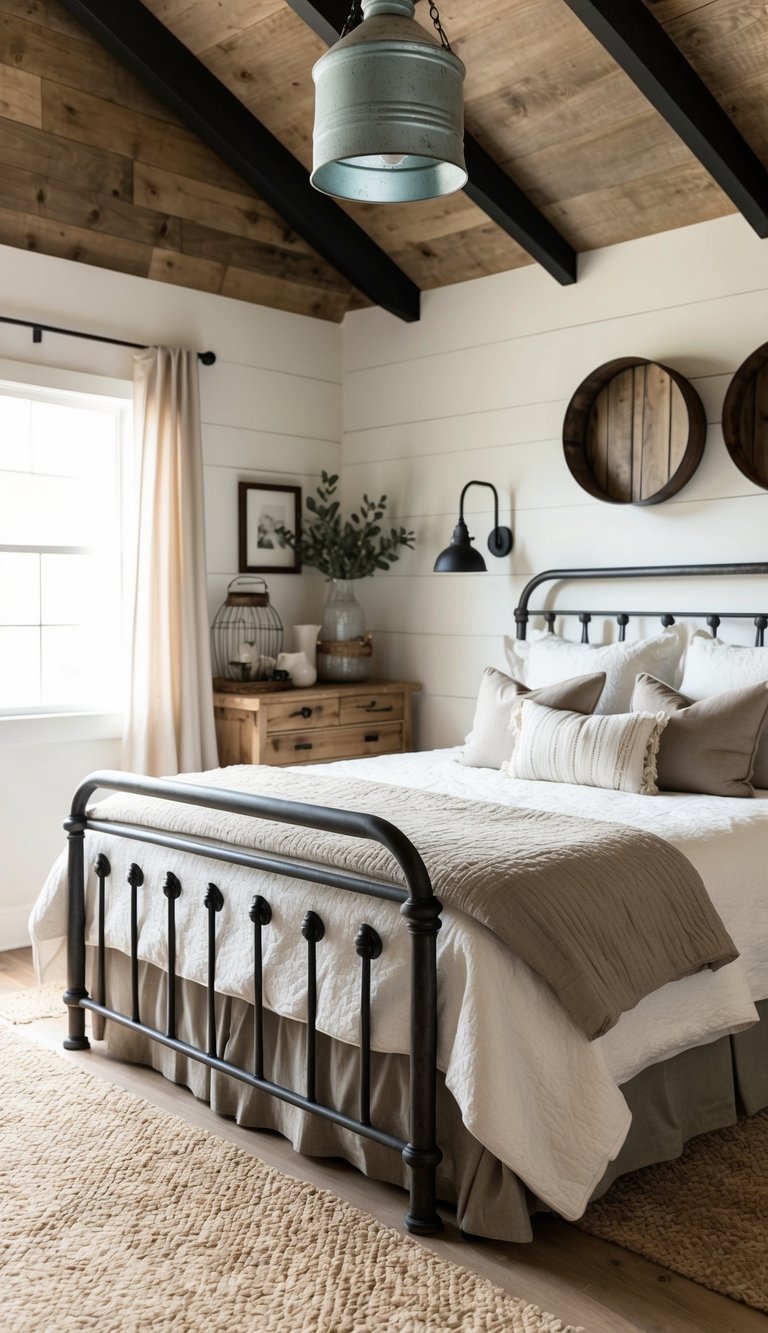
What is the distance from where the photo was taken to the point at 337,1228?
2238 millimetres

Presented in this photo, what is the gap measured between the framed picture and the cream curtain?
393mm

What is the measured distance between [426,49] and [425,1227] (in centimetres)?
210

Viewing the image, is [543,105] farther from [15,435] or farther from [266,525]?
[15,435]

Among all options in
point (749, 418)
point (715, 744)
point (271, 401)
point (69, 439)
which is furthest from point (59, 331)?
point (715, 744)

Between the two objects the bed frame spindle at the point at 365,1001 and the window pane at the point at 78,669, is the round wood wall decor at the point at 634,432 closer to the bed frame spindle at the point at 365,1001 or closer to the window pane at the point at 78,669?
the window pane at the point at 78,669

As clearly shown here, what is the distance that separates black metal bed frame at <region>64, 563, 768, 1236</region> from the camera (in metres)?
2.18

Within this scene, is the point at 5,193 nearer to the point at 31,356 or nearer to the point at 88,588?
the point at 31,356

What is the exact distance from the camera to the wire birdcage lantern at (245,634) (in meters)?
4.73

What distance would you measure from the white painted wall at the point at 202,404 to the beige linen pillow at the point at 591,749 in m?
1.69

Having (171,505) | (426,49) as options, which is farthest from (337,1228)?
(171,505)

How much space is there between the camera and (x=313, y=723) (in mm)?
4594

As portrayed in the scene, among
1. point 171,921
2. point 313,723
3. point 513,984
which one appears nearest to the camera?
point 513,984

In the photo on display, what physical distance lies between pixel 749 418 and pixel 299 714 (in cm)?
191

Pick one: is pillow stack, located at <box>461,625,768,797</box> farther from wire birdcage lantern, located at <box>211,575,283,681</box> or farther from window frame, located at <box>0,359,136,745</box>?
window frame, located at <box>0,359,136,745</box>
